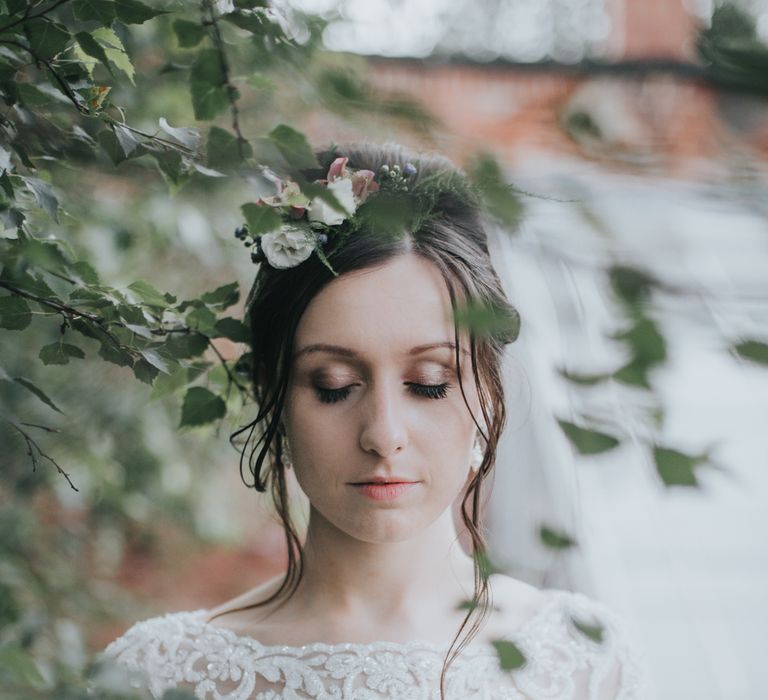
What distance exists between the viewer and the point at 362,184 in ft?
4.93

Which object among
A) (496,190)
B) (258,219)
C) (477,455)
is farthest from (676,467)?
(477,455)

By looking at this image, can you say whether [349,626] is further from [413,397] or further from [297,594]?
[413,397]

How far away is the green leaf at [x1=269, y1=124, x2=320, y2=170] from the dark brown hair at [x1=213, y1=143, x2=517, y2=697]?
408 millimetres

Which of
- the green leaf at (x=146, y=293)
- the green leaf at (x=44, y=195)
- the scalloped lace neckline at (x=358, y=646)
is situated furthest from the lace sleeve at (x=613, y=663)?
the green leaf at (x=44, y=195)

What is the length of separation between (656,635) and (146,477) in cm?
248

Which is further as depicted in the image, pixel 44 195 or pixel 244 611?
pixel 244 611

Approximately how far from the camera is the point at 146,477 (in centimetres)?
277

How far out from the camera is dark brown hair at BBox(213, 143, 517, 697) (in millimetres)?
1470

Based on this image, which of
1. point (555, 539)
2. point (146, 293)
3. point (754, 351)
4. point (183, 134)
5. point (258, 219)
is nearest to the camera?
point (754, 351)

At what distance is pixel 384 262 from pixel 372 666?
27.2 inches

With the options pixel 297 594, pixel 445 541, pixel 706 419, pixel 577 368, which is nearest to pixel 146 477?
pixel 297 594

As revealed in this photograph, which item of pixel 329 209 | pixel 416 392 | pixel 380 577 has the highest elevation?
pixel 329 209

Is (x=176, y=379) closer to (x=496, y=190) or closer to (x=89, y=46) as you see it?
(x=89, y=46)

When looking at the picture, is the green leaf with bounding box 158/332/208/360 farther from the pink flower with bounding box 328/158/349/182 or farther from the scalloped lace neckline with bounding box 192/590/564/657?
the scalloped lace neckline with bounding box 192/590/564/657
